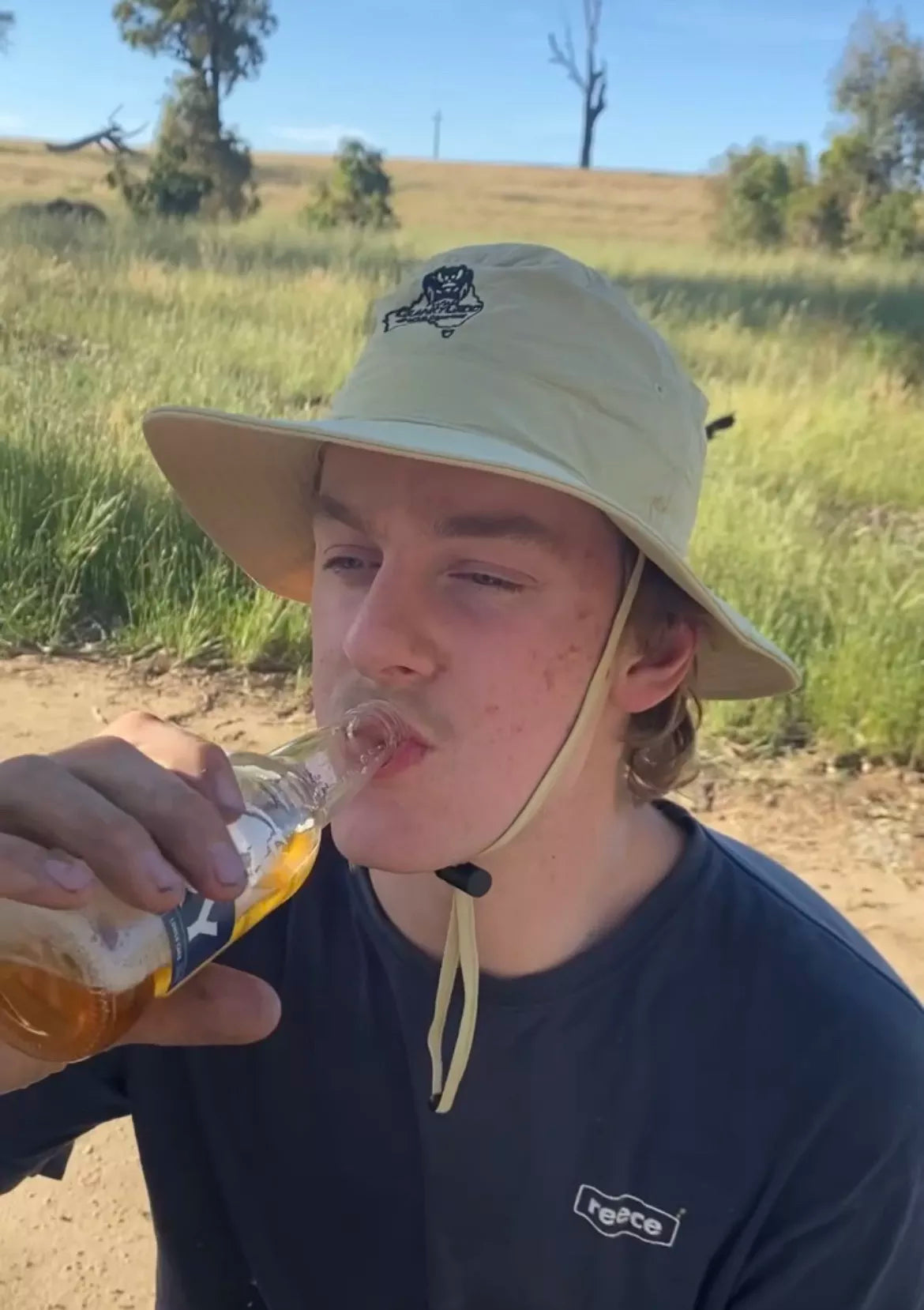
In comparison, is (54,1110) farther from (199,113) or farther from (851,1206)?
(199,113)

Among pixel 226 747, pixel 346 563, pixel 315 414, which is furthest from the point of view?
pixel 315 414

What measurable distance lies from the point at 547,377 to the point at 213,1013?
78cm

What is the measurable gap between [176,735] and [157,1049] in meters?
0.48

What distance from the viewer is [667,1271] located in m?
1.36

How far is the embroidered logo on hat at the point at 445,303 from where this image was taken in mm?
1520

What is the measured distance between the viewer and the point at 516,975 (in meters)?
1.47

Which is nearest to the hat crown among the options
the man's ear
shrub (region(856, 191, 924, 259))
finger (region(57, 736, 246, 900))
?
the man's ear

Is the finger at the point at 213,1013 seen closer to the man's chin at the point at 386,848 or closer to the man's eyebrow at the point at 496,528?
the man's chin at the point at 386,848

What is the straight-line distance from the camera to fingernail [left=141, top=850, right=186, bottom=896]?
3.37 ft

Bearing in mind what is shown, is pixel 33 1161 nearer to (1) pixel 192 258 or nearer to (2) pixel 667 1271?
(2) pixel 667 1271

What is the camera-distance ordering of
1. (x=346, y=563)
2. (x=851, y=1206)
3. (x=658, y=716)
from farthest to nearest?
(x=658, y=716), (x=346, y=563), (x=851, y=1206)

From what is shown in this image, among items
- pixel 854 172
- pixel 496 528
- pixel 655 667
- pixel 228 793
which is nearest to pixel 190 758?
pixel 228 793

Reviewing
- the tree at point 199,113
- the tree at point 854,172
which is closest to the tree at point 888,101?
the tree at point 854,172

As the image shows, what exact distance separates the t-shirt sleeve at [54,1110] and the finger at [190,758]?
460 millimetres
